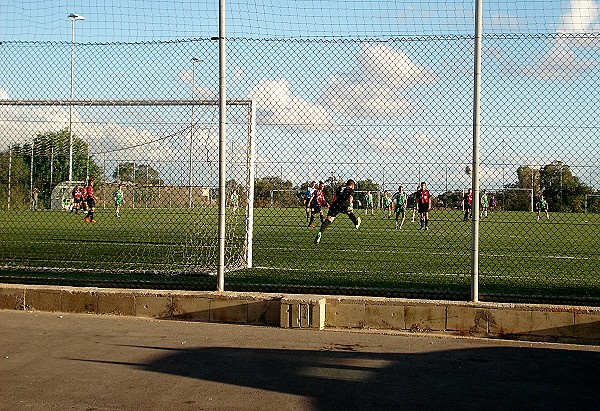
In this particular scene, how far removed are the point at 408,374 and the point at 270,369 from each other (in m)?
1.22

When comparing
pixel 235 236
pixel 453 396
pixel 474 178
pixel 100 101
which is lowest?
pixel 453 396

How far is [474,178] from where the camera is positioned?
9000mm

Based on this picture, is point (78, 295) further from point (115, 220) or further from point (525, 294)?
point (525, 294)

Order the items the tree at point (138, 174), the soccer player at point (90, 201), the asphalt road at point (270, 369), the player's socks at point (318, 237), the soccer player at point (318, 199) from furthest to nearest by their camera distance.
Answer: the player's socks at point (318, 237) → the soccer player at point (90, 201) → the tree at point (138, 174) → the soccer player at point (318, 199) → the asphalt road at point (270, 369)

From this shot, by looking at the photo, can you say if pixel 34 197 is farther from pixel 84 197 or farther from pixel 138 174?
pixel 138 174

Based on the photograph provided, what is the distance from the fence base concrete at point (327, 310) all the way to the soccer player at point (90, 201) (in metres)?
2.60

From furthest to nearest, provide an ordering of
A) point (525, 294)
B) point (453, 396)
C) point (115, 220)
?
point (115, 220) → point (525, 294) → point (453, 396)

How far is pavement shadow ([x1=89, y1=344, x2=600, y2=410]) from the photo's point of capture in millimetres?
6305

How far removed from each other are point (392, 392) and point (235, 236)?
677cm

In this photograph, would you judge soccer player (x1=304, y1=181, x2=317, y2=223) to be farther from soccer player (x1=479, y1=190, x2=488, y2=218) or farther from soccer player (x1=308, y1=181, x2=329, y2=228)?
soccer player (x1=479, y1=190, x2=488, y2=218)

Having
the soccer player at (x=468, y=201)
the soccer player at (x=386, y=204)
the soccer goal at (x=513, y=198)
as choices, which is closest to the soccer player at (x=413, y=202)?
the soccer player at (x=386, y=204)

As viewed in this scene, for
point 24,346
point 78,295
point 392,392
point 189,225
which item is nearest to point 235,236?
point 189,225

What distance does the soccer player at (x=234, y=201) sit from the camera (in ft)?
38.7

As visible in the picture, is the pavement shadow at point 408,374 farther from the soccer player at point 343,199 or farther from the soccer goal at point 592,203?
the soccer player at point 343,199
